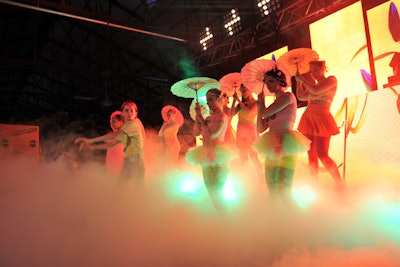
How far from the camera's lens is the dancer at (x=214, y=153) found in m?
3.59

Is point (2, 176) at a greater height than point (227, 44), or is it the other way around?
point (227, 44)

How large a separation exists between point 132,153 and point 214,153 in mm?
1898

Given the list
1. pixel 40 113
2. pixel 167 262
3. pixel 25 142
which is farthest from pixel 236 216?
pixel 40 113

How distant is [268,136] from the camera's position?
3316 millimetres

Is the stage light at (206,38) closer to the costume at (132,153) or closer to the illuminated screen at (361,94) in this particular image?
the illuminated screen at (361,94)

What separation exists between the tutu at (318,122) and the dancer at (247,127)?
3.92 feet

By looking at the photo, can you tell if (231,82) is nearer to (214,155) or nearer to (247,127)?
(247,127)

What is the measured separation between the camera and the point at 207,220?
401 cm

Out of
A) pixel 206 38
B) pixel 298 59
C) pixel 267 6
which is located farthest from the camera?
pixel 206 38

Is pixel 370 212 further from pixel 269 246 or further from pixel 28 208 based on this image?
pixel 28 208

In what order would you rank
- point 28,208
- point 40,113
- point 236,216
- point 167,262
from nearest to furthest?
point 167,262 < point 236,216 < point 28,208 < point 40,113

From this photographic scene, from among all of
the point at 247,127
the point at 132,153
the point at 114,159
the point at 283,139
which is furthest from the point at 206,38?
the point at 283,139

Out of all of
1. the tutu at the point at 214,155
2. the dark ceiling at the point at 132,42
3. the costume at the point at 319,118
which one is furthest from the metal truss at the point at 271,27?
the tutu at the point at 214,155

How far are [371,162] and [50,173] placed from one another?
558 cm
